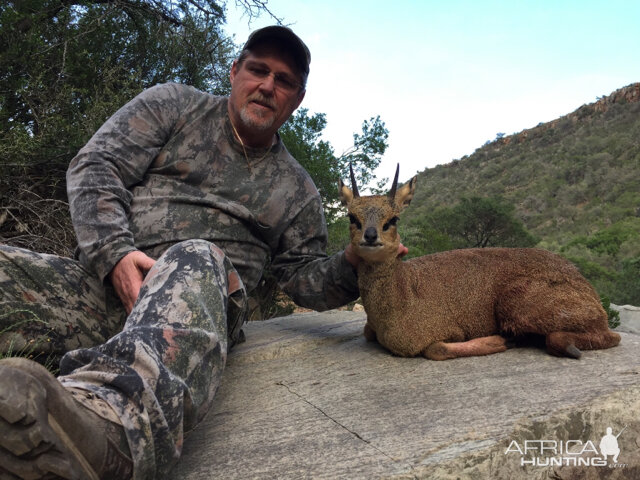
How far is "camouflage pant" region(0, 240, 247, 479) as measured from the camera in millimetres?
1747

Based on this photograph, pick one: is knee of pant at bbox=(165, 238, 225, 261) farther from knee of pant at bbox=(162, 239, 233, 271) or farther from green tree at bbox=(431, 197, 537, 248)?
green tree at bbox=(431, 197, 537, 248)

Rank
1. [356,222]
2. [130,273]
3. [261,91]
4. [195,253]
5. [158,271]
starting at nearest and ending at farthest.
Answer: [158,271] → [195,253] → [130,273] → [356,222] → [261,91]

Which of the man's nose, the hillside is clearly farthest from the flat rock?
the hillside

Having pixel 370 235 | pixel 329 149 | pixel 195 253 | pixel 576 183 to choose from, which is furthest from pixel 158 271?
pixel 576 183

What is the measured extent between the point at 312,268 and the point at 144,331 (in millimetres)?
1990

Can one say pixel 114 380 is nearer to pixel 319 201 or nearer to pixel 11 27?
pixel 319 201

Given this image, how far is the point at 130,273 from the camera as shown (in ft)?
9.37

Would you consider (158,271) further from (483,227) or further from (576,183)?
(576,183)

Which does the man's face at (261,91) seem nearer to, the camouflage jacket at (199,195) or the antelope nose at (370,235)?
the camouflage jacket at (199,195)

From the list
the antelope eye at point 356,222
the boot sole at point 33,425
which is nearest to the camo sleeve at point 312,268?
the antelope eye at point 356,222

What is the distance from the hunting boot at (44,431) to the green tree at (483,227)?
14.7 m

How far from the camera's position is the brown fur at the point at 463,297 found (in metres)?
3.33

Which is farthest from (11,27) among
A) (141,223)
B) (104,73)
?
(141,223)
